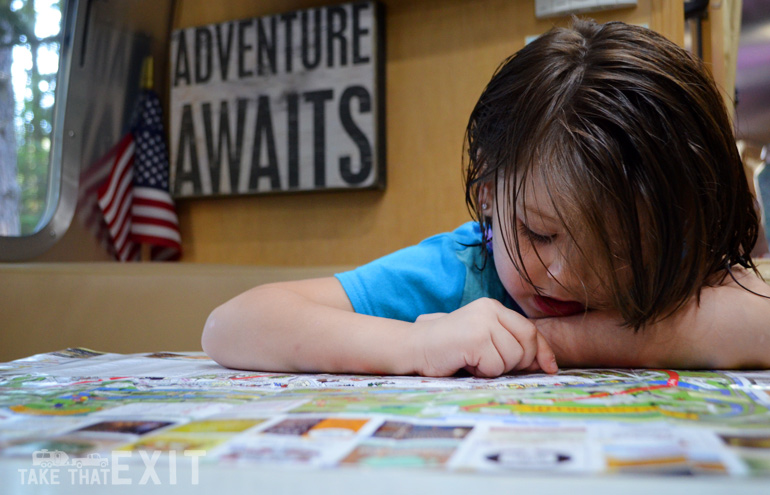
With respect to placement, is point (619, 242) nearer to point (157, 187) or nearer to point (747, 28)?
point (157, 187)

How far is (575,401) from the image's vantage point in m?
0.40

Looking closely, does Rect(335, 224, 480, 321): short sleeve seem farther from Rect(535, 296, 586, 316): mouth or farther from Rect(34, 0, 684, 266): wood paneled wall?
Rect(34, 0, 684, 266): wood paneled wall

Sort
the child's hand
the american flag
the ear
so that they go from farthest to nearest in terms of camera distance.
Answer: the american flag
the ear
the child's hand

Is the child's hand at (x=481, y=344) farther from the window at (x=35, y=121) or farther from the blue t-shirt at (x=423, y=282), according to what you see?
the window at (x=35, y=121)

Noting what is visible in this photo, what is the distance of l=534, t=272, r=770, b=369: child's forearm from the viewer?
23.8 inches

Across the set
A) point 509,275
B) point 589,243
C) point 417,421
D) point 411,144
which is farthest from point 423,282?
point 411,144

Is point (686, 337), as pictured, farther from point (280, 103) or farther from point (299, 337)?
point (280, 103)

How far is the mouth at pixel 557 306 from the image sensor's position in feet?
2.20

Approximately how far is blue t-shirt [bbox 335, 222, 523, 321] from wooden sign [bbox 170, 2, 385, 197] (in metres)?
0.82

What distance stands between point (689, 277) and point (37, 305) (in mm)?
1051

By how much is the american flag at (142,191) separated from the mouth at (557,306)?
1.35 m

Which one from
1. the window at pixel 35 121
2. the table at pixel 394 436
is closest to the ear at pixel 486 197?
the table at pixel 394 436

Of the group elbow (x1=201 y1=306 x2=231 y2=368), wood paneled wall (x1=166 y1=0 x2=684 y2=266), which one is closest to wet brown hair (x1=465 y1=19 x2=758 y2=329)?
elbow (x1=201 y1=306 x2=231 y2=368)

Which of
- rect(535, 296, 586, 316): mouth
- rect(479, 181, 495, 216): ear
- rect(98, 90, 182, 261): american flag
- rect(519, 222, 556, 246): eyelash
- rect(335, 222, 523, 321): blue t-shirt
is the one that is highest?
rect(98, 90, 182, 261): american flag
